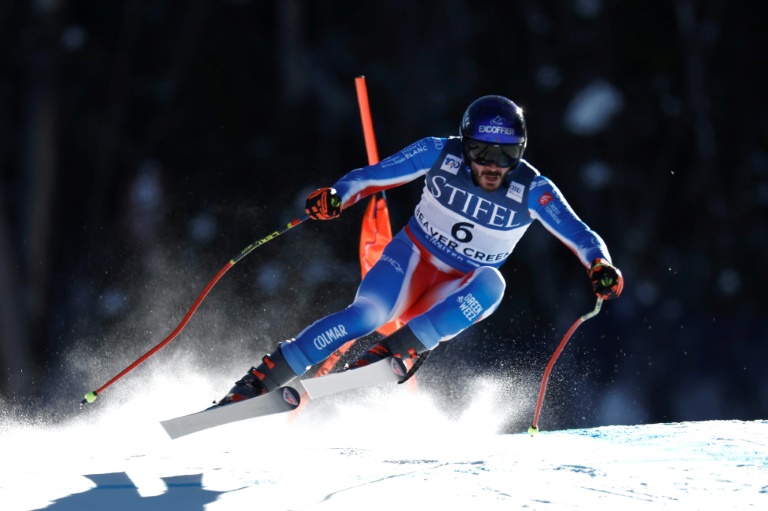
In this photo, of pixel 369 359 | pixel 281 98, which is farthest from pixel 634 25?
pixel 369 359

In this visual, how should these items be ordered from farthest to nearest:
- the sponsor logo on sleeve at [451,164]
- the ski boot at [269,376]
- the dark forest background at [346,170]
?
the dark forest background at [346,170] < the sponsor logo on sleeve at [451,164] < the ski boot at [269,376]

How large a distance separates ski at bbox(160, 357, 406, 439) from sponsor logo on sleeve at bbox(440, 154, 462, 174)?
80 centimetres

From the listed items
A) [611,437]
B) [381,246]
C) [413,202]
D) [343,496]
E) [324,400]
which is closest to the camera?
[343,496]

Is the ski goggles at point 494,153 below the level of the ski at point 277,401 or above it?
above

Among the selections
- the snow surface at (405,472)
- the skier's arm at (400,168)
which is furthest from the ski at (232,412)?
the skier's arm at (400,168)

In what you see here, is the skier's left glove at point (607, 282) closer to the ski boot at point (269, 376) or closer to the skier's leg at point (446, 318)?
the skier's leg at point (446, 318)

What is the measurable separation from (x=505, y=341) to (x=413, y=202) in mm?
1065

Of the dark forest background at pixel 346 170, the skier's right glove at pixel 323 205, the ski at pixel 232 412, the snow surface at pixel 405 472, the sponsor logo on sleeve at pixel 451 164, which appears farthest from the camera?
the dark forest background at pixel 346 170

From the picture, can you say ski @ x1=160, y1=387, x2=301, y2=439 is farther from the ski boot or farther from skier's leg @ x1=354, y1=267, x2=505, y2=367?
skier's leg @ x1=354, y1=267, x2=505, y2=367

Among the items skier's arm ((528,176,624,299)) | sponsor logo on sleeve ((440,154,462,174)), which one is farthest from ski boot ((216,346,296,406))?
skier's arm ((528,176,624,299))

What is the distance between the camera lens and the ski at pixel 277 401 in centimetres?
305

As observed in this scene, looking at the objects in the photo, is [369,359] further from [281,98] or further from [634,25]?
[634,25]

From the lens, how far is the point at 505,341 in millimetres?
6082

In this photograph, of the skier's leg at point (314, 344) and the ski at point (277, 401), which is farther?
the skier's leg at point (314, 344)
